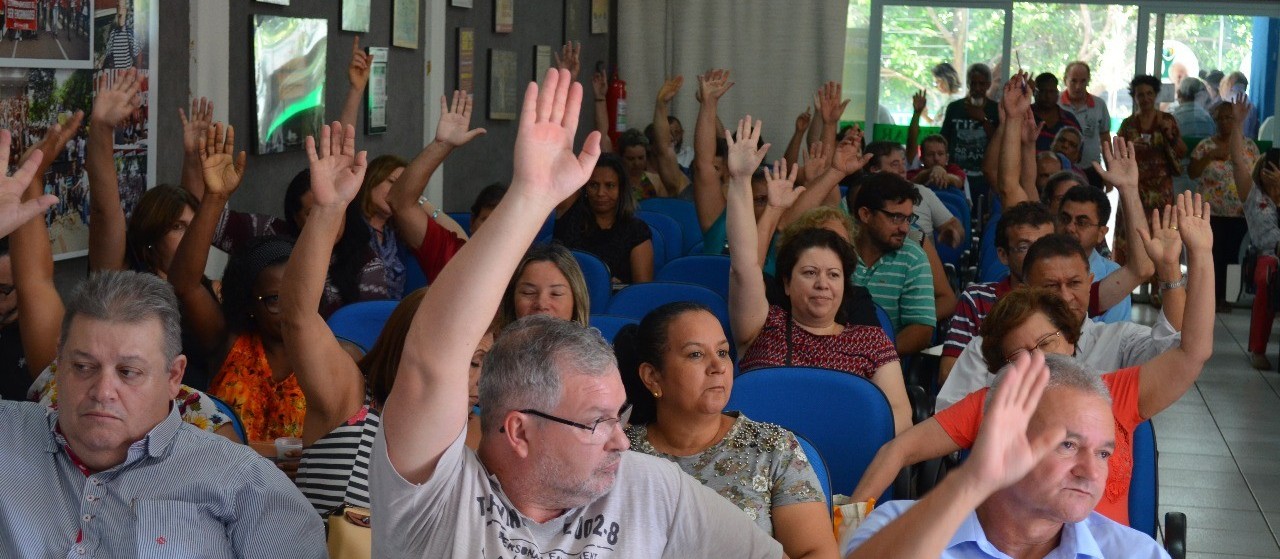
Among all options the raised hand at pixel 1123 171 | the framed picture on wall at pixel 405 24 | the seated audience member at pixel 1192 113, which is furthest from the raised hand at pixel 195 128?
the seated audience member at pixel 1192 113

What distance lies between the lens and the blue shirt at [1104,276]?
→ 4562 mm

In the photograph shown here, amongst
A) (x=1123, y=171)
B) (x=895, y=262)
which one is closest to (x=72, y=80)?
(x=895, y=262)

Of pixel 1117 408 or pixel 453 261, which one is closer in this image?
pixel 453 261

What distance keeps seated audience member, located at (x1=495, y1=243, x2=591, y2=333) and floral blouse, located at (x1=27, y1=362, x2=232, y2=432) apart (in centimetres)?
91

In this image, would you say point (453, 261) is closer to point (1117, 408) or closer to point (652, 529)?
point (652, 529)

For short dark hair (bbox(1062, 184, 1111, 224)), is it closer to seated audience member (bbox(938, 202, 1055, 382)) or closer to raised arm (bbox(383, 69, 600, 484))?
seated audience member (bbox(938, 202, 1055, 382))

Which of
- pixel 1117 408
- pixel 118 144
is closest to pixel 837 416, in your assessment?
pixel 1117 408

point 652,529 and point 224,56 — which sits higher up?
point 224,56

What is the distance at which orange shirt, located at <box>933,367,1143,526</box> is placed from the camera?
10.2 feet

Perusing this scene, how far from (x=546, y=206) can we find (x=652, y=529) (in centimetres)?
56

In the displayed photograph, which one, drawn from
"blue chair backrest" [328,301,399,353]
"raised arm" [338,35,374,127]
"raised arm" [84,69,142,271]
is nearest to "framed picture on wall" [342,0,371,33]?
"raised arm" [338,35,374,127]

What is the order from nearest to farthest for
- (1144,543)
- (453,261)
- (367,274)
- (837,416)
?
(453,261), (1144,543), (837,416), (367,274)

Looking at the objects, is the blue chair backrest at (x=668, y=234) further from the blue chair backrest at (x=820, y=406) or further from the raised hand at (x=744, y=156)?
the blue chair backrest at (x=820, y=406)

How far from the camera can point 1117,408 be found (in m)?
3.16
